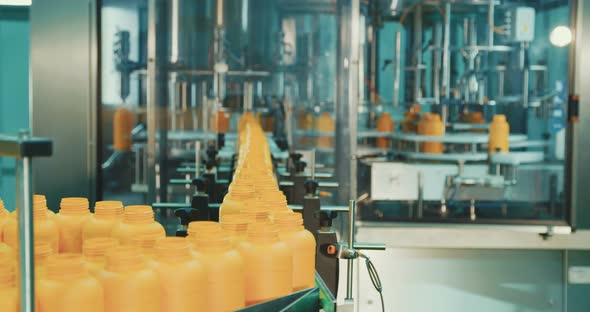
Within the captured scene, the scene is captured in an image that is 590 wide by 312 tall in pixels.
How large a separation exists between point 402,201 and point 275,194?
256cm

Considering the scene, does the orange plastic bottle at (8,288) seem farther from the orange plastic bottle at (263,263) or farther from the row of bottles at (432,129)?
the row of bottles at (432,129)

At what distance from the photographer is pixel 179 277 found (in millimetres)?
888

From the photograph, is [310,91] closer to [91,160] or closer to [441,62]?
[441,62]

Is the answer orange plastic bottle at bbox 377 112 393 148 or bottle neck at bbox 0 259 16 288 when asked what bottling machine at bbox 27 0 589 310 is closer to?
orange plastic bottle at bbox 377 112 393 148

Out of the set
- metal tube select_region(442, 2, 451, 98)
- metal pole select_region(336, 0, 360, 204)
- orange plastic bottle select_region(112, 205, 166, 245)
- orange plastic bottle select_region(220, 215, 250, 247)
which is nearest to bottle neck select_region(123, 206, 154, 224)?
orange plastic bottle select_region(112, 205, 166, 245)

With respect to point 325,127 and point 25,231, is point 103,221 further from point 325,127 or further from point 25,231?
point 325,127

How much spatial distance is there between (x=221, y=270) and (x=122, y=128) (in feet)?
8.63

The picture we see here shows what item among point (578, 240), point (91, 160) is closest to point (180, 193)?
point (91, 160)

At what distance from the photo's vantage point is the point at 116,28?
11.2 ft

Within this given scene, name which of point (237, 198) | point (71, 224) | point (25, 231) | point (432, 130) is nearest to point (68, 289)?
point (25, 231)

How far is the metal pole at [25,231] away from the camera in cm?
71

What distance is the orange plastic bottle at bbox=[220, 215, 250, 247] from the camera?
1044 millimetres

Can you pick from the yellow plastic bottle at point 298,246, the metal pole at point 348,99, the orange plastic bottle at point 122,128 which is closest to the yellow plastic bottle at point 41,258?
the yellow plastic bottle at point 298,246

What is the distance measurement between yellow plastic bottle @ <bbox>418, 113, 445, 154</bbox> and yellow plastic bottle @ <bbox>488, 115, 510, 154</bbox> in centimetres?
→ 26
